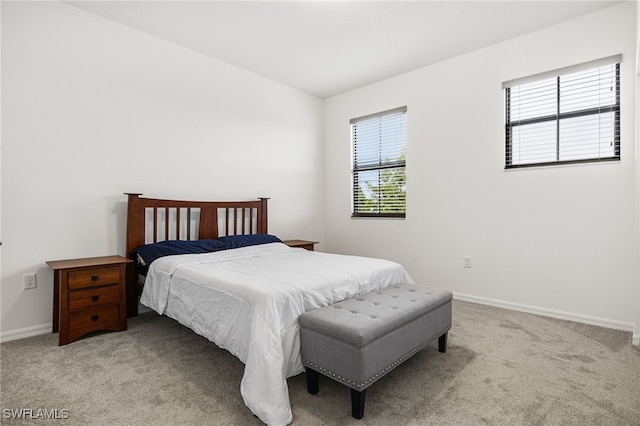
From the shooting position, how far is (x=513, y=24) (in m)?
3.02

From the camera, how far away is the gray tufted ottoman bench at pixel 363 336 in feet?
5.10

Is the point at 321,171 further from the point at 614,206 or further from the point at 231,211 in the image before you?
the point at 614,206

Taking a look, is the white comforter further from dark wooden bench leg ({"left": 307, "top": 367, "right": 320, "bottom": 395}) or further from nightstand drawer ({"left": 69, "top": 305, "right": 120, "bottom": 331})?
nightstand drawer ({"left": 69, "top": 305, "right": 120, "bottom": 331})

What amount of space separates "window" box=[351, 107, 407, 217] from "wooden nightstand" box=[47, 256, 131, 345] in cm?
305

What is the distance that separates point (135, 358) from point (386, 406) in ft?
5.48

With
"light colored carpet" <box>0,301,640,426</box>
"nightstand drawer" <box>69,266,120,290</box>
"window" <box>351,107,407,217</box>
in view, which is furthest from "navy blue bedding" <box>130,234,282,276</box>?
"window" <box>351,107,407,217</box>

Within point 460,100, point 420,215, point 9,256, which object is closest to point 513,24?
point 460,100

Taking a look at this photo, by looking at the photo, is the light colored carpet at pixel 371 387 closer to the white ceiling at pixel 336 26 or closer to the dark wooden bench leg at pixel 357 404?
the dark wooden bench leg at pixel 357 404

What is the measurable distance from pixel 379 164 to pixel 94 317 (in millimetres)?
3535

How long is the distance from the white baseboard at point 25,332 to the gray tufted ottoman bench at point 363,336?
2.29 m

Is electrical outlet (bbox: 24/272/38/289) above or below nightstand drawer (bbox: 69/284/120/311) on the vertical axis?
above

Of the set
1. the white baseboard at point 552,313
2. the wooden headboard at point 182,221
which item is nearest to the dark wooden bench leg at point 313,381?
the wooden headboard at point 182,221

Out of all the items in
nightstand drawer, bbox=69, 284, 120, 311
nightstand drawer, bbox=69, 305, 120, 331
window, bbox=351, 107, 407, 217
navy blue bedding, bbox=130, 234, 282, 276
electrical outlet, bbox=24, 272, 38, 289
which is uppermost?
window, bbox=351, 107, 407, 217

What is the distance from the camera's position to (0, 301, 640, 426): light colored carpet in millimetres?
→ 1584
